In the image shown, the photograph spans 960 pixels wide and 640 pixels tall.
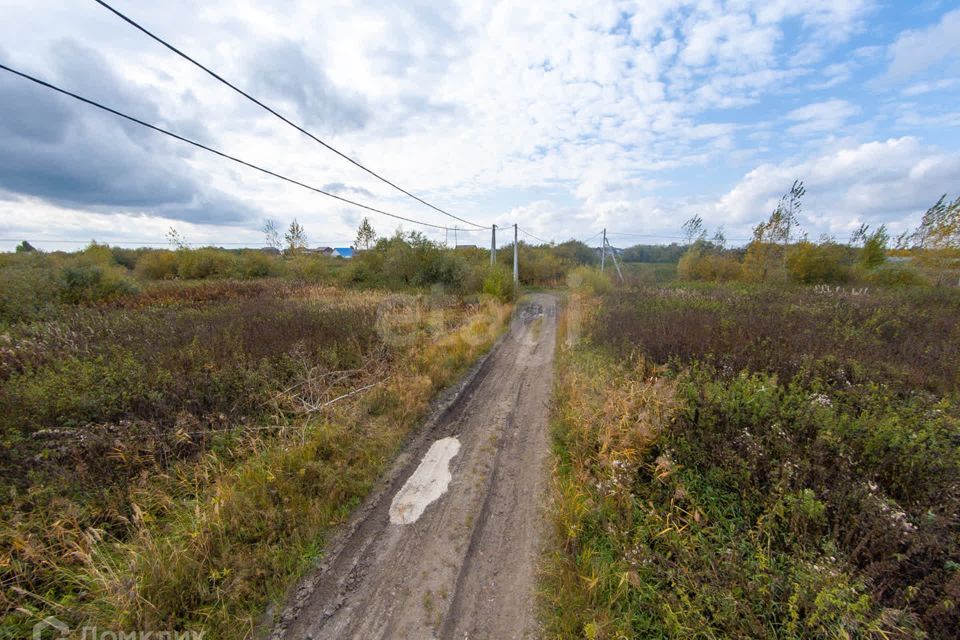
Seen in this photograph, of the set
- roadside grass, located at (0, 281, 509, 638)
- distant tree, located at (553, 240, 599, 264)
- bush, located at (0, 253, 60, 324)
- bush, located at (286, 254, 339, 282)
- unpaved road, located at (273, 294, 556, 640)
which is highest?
distant tree, located at (553, 240, 599, 264)

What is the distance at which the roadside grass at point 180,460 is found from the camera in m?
2.34

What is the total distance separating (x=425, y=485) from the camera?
12.5 feet

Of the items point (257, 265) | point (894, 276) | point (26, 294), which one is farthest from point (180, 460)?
point (894, 276)

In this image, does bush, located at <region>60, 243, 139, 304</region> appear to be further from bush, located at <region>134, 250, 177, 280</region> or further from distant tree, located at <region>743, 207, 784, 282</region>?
distant tree, located at <region>743, 207, 784, 282</region>

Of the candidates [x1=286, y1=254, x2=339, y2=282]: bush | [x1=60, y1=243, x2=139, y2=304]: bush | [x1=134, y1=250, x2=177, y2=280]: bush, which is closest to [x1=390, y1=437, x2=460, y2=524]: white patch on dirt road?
[x1=60, y1=243, x2=139, y2=304]: bush

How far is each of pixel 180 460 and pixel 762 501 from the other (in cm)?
615

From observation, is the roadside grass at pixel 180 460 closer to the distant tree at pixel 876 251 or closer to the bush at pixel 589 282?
the bush at pixel 589 282

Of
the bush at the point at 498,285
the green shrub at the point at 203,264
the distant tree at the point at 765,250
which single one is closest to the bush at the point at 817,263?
the distant tree at the point at 765,250

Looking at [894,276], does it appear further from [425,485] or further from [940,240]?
[425,485]

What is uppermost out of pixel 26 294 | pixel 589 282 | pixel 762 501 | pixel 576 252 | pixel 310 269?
pixel 576 252

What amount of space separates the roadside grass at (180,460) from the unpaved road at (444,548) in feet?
1.06

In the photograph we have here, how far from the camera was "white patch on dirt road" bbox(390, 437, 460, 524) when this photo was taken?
3.38 metres

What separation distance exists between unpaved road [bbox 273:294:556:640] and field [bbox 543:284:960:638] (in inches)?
14.2

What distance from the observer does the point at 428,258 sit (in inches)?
717
